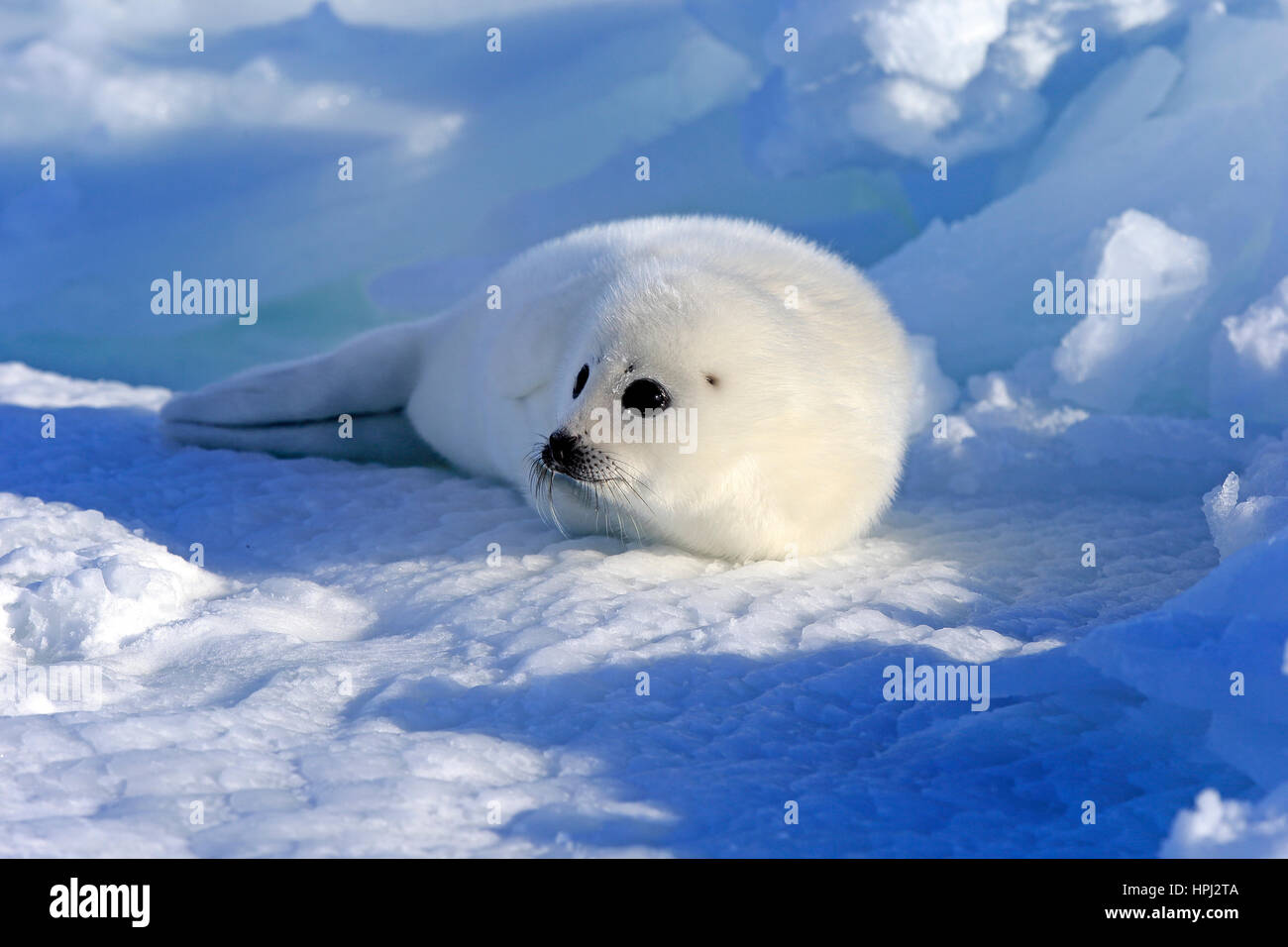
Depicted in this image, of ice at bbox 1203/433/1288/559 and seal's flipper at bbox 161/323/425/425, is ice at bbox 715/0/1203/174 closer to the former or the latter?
→ seal's flipper at bbox 161/323/425/425

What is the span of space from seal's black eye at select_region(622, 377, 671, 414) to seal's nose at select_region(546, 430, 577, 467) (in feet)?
0.62

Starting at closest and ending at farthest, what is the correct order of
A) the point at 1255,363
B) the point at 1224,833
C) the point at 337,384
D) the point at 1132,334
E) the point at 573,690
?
the point at 1224,833, the point at 573,690, the point at 1255,363, the point at 337,384, the point at 1132,334

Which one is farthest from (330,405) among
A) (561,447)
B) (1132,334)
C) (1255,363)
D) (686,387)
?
(1255,363)

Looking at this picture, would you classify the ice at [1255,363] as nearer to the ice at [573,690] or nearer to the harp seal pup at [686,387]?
the ice at [573,690]

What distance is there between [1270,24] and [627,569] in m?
5.11

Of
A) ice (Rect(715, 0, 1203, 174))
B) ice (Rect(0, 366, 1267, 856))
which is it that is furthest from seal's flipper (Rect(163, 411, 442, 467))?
ice (Rect(715, 0, 1203, 174))

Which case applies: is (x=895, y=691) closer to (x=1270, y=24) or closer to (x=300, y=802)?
(x=300, y=802)

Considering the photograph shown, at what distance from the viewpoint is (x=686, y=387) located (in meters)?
3.59

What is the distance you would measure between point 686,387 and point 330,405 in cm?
208

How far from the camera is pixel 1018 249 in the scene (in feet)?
22.1

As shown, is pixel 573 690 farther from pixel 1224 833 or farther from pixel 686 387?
pixel 1224 833

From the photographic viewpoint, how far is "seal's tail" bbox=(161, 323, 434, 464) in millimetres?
5109

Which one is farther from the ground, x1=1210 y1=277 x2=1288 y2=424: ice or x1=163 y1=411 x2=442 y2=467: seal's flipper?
x1=1210 y1=277 x2=1288 y2=424: ice
